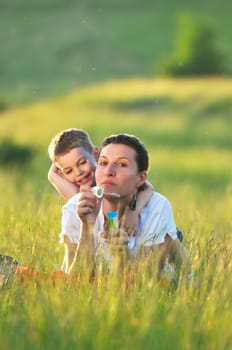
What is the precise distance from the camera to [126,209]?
5.52m

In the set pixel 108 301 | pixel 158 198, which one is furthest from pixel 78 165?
pixel 108 301

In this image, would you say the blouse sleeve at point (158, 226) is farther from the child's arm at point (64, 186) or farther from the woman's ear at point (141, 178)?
the child's arm at point (64, 186)

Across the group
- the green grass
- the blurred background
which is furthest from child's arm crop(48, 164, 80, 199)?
the green grass

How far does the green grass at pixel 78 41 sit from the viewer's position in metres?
33.4

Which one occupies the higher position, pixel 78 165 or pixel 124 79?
pixel 124 79

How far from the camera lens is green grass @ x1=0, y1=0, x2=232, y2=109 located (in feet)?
109

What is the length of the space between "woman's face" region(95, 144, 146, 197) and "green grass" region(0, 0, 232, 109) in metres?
24.5

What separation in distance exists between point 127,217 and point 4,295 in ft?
2.44

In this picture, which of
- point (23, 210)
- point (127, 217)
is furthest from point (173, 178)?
point (127, 217)

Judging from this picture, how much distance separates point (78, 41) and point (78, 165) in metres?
29.2

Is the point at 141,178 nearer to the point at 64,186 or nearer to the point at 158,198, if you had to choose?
the point at 158,198

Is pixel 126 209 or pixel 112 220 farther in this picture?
pixel 126 209

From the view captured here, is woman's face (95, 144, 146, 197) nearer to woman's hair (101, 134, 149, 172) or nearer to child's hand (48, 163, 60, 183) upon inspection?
woman's hair (101, 134, 149, 172)

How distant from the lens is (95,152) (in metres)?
6.50
